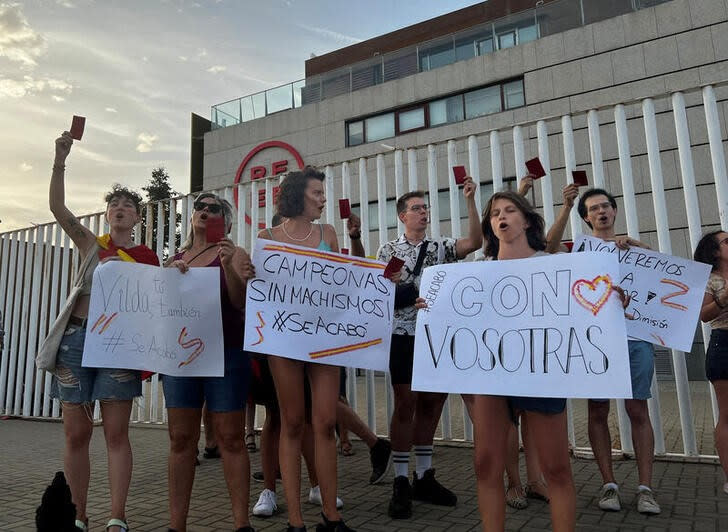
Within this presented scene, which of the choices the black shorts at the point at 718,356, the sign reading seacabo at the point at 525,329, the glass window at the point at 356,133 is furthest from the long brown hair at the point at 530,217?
the glass window at the point at 356,133

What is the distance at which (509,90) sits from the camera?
16234 mm

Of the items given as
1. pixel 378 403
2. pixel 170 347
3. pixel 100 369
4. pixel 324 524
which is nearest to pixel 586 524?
pixel 324 524

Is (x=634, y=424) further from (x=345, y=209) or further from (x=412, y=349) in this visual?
(x=345, y=209)

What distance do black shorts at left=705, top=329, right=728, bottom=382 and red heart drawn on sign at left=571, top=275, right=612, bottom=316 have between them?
1724mm

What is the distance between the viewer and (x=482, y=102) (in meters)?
16.7

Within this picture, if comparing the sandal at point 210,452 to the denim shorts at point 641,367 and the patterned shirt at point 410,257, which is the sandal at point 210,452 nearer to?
the patterned shirt at point 410,257

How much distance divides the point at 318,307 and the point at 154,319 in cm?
100

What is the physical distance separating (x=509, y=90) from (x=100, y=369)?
15557mm

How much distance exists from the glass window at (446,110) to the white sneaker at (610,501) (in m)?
14.8

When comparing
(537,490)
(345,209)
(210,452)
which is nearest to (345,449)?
(210,452)

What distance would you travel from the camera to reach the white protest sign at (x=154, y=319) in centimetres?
304

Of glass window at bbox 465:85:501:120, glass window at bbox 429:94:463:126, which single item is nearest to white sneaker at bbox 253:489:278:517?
glass window at bbox 465:85:501:120

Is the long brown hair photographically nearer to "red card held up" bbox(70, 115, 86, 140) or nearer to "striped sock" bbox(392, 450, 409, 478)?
"striped sock" bbox(392, 450, 409, 478)

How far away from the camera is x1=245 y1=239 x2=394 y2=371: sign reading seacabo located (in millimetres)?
2984
